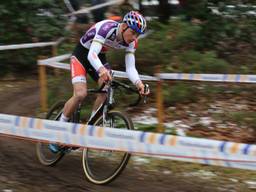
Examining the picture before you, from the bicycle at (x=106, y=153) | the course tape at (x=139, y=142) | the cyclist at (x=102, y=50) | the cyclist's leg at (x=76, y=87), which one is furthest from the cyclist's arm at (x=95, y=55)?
the course tape at (x=139, y=142)

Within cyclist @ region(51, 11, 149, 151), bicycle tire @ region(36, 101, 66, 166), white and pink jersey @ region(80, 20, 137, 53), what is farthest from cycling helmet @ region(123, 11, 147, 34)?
bicycle tire @ region(36, 101, 66, 166)

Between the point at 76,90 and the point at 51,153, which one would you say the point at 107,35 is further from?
the point at 51,153

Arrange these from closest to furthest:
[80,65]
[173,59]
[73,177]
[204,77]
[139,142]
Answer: [139,142] < [73,177] < [80,65] < [204,77] < [173,59]

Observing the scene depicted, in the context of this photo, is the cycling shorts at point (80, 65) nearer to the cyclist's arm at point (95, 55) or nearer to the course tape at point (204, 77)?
the cyclist's arm at point (95, 55)

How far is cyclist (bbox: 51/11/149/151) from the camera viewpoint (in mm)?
6094

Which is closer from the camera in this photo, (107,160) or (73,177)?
(73,177)

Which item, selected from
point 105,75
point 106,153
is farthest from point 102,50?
point 106,153

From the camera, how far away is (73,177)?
256 inches

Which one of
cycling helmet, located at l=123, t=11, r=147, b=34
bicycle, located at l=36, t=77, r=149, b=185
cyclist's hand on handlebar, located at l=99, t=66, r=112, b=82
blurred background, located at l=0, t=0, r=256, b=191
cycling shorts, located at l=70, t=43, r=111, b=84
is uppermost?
cycling helmet, located at l=123, t=11, r=147, b=34

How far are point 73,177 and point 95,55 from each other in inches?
61.8

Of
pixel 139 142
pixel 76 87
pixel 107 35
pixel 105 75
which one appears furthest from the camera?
pixel 76 87

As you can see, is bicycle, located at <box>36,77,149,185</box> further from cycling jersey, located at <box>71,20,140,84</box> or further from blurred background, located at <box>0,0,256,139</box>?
blurred background, located at <box>0,0,256,139</box>

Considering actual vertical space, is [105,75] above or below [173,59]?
above

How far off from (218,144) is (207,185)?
1.40 m
